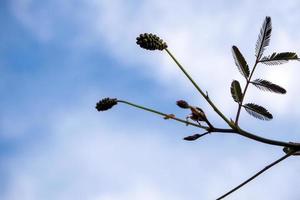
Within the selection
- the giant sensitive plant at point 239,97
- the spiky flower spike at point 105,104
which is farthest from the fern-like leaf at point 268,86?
the spiky flower spike at point 105,104

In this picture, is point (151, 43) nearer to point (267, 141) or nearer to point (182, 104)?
point (182, 104)

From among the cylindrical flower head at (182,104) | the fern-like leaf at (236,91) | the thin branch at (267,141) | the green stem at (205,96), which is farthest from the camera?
the fern-like leaf at (236,91)

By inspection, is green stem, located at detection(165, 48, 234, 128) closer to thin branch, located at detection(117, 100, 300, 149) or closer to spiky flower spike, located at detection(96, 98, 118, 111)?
thin branch, located at detection(117, 100, 300, 149)

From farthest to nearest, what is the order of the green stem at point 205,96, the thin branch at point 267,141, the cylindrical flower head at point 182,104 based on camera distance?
the cylindrical flower head at point 182,104
the green stem at point 205,96
the thin branch at point 267,141

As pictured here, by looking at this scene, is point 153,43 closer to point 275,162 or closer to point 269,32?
point 269,32

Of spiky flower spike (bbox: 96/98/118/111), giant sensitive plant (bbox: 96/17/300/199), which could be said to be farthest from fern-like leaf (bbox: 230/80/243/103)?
spiky flower spike (bbox: 96/98/118/111)

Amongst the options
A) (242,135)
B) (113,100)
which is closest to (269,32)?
(242,135)

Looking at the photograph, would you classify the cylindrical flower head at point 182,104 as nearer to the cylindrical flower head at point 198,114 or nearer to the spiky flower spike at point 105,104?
the cylindrical flower head at point 198,114

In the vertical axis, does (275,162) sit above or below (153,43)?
below
